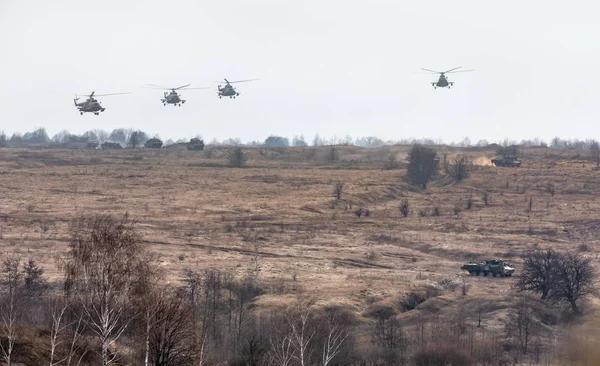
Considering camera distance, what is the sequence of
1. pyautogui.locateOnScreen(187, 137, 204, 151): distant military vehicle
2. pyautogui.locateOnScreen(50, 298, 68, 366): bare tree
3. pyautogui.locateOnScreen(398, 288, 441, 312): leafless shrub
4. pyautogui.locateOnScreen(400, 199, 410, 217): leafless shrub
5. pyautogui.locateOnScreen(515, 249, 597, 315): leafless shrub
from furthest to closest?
pyautogui.locateOnScreen(187, 137, 204, 151): distant military vehicle
pyautogui.locateOnScreen(400, 199, 410, 217): leafless shrub
pyautogui.locateOnScreen(398, 288, 441, 312): leafless shrub
pyautogui.locateOnScreen(515, 249, 597, 315): leafless shrub
pyautogui.locateOnScreen(50, 298, 68, 366): bare tree

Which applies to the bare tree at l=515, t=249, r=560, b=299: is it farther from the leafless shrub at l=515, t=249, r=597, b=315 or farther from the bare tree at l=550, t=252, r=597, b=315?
the bare tree at l=550, t=252, r=597, b=315

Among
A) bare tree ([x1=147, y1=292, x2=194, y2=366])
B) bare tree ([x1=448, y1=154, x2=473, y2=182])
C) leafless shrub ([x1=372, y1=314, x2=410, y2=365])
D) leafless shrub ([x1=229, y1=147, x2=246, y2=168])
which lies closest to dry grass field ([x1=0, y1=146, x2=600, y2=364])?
bare tree ([x1=448, y1=154, x2=473, y2=182])

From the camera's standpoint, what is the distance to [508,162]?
5930 inches

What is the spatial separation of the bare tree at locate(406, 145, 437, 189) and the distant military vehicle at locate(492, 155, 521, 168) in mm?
20727

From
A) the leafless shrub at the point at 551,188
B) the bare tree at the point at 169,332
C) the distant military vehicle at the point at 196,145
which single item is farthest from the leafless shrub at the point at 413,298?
the distant military vehicle at the point at 196,145

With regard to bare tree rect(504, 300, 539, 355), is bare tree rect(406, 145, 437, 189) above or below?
above

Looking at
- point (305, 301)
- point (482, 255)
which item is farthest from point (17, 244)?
point (482, 255)

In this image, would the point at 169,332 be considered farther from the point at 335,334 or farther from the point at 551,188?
the point at 551,188

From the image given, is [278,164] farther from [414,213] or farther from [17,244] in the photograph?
[17,244]

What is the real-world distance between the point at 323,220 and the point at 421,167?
120 feet

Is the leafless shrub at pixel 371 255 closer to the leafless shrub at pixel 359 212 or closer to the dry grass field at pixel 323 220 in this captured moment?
the dry grass field at pixel 323 220

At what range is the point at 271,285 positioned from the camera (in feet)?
209

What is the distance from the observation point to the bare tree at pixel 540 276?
61.2 metres

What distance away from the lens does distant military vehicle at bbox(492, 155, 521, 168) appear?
149625mm
